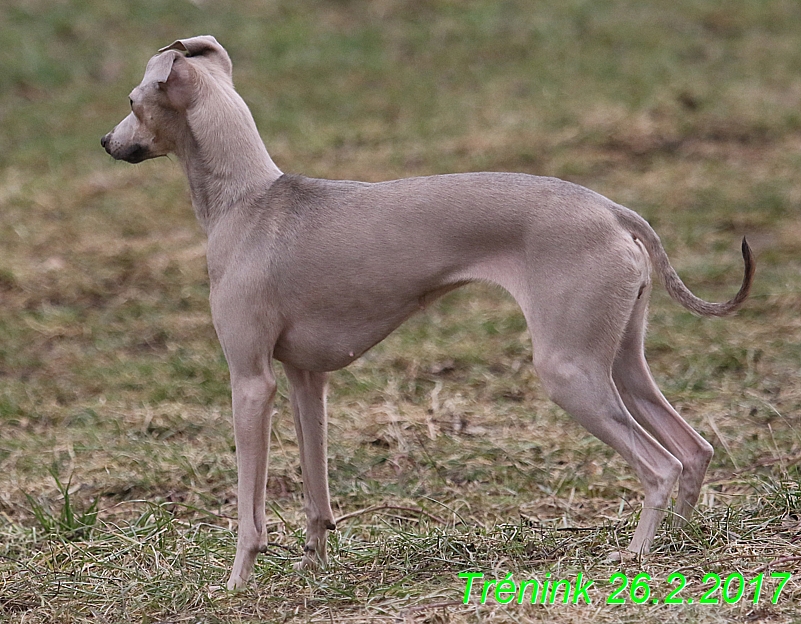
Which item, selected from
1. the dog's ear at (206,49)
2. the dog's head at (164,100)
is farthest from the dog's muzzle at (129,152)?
the dog's ear at (206,49)

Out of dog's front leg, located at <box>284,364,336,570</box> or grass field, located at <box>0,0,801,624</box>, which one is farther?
dog's front leg, located at <box>284,364,336,570</box>

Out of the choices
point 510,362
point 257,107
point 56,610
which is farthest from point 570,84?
point 56,610

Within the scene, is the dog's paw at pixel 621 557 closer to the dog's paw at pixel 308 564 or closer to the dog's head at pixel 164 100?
the dog's paw at pixel 308 564

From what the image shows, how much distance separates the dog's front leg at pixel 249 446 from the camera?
4172mm

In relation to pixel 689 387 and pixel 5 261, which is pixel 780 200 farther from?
pixel 5 261

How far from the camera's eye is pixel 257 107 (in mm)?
12516

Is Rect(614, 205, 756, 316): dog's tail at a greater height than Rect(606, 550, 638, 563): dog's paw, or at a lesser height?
greater

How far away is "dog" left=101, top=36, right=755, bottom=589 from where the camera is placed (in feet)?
13.0

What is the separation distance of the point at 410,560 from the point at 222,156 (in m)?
1.63

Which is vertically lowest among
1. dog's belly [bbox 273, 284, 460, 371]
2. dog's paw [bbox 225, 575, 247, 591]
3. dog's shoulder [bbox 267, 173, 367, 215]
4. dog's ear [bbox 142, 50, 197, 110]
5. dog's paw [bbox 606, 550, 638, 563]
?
dog's paw [bbox 225, 575, 247, 591]

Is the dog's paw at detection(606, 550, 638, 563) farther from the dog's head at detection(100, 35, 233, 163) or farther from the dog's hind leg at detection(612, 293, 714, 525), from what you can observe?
the dog's head at detection(100, 35, 233, 163)

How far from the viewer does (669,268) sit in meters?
4.19

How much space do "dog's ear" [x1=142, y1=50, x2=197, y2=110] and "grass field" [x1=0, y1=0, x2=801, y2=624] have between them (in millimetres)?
1708

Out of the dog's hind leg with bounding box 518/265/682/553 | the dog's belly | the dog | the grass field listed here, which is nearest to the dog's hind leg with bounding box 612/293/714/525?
the dog
